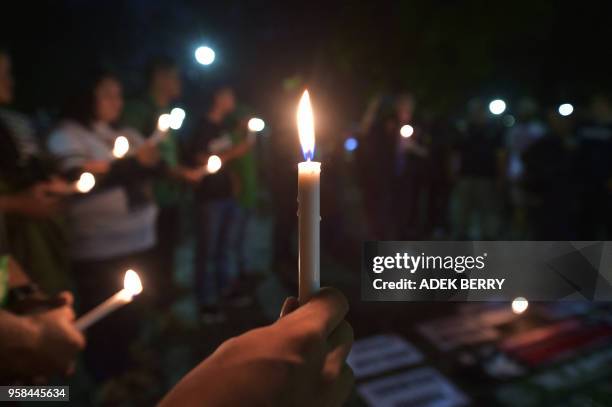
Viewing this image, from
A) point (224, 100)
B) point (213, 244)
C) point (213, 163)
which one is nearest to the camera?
point (213, 163)

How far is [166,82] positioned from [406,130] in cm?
238

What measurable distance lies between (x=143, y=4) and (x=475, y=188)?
25.0 ft

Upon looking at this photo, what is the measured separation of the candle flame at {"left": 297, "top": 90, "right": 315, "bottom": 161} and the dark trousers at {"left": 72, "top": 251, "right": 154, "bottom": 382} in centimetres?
219

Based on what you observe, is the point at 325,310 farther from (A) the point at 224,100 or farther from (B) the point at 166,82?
(A) the point at 224,100

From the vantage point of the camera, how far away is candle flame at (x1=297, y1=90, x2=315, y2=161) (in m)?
0.81

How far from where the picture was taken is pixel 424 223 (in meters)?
6.59

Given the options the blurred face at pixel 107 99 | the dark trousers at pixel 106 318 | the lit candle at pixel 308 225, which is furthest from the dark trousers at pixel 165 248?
the lit candle at pixel 308 225

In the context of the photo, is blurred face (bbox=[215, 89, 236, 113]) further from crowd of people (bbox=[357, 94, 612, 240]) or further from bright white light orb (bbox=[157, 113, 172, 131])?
crowd of people (bbox=[357, 94, 612, 240])

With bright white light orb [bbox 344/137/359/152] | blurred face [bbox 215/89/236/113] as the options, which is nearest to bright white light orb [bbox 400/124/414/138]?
bright white light orb [bbox 344/137/359/152]

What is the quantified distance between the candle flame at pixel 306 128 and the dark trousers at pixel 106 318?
2.19 m

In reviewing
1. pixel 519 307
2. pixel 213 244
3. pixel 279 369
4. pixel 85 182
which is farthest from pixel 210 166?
pixel 519 307

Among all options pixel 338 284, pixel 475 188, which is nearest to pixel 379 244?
pixel 338 284

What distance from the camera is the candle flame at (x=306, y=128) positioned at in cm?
81

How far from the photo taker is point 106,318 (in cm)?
271
